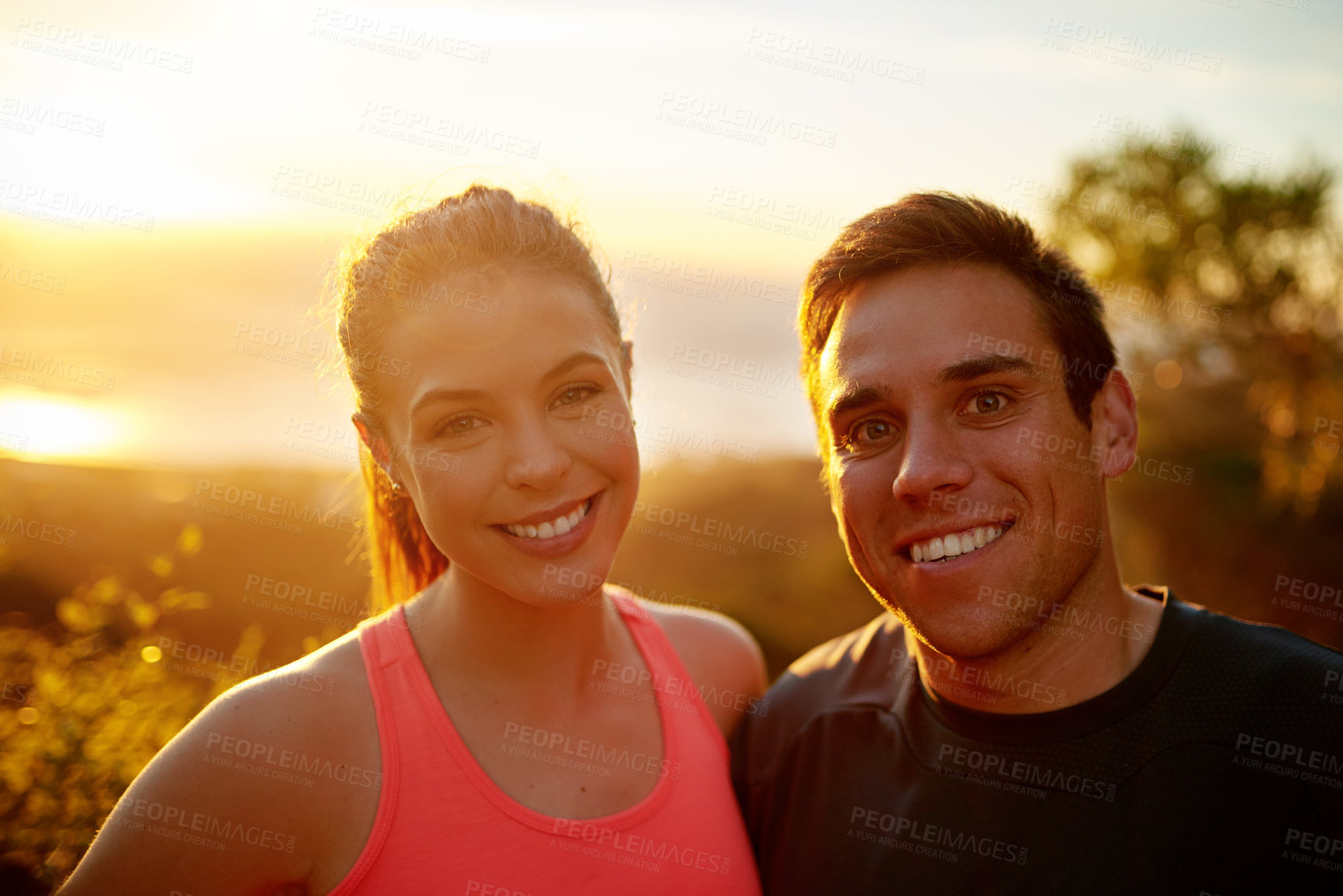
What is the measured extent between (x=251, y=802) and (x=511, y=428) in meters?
1.08

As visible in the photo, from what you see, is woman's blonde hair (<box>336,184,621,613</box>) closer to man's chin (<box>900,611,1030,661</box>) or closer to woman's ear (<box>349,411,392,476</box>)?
woman's ear (<box>349,411,392,476</box>)

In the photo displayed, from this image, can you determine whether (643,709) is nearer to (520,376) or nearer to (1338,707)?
(520,376)

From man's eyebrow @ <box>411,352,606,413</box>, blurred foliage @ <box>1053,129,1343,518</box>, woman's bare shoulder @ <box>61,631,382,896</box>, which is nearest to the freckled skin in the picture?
man's eyebrow @ <box>411,352,606,413</box>

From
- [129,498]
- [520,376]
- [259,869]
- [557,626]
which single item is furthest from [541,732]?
[129,498]

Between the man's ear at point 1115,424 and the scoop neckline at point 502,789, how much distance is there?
1.56m

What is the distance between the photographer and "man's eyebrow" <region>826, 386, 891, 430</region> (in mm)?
2533

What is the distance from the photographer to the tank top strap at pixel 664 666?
2.79m

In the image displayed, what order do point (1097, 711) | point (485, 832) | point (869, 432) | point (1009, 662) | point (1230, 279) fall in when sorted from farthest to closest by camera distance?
point (1230, 279)
point (869, 432)
point (1009, 662)
point (1097, 711)
point (485, 832)

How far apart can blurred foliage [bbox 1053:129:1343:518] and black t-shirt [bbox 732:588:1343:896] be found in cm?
808

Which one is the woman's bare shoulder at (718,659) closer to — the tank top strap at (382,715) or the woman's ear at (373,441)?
the tank top strap at (382,715)

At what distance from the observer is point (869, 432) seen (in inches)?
104

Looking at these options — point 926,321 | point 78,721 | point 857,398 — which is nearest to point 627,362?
point 857,398

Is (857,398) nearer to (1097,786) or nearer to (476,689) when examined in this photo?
(1097,786)

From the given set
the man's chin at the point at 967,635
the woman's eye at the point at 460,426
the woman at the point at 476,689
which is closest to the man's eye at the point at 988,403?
the man's chin at the point at 967,635
